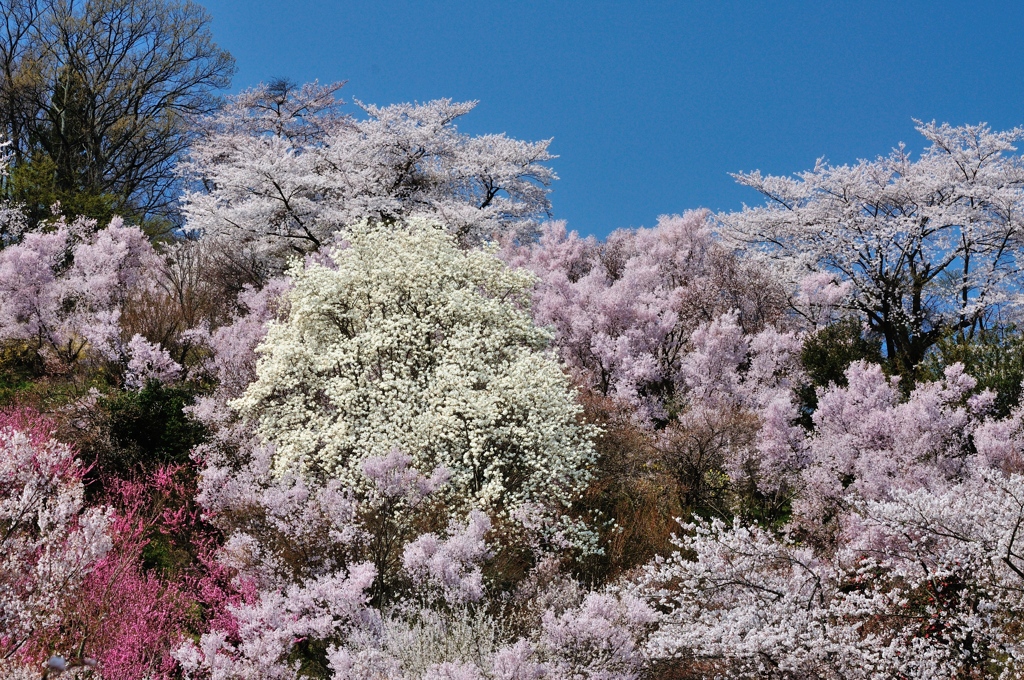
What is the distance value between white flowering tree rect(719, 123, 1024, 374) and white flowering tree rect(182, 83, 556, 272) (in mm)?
7045

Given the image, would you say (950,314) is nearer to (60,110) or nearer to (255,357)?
(255,357)

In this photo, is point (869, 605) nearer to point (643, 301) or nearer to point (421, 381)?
point (421, 381)

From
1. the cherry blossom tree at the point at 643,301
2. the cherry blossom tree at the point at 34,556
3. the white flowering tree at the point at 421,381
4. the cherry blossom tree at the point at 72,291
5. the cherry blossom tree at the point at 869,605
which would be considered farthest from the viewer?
the cherry blossom tree at the point at 643,301

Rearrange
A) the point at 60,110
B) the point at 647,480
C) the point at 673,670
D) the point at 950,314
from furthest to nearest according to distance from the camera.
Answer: the point at 60,110
the point at 950,314
the point at 647,480
the point at 673,670

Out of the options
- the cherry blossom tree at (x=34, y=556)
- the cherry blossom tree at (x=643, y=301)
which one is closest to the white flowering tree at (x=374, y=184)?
the cherry blossom tree at (x=643, y=301)

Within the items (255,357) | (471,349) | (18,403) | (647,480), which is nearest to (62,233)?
(18,403)

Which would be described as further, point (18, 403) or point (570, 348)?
point (570, 348)

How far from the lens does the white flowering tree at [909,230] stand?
23188mm

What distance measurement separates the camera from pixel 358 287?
13.6 m

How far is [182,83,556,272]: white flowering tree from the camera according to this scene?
2333cm

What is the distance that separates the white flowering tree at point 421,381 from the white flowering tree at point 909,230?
41.8 ft

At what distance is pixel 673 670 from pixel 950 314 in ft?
61.7

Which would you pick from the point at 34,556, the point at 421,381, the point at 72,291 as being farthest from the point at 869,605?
the point at 72,291

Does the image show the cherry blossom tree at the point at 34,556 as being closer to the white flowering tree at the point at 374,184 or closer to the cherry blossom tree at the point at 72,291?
the cherry blossom tree at the point at 72,291
